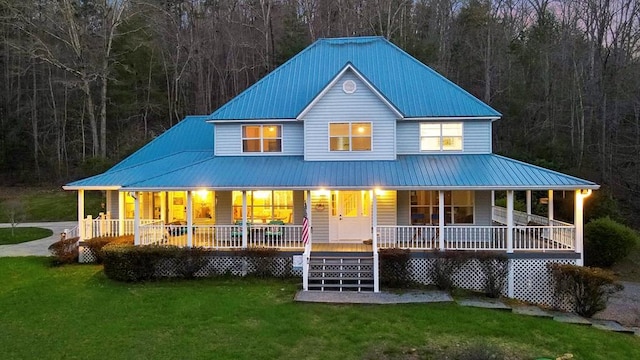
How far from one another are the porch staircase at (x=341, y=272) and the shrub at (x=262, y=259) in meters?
1.33

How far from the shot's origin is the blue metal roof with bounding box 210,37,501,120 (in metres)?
19.7

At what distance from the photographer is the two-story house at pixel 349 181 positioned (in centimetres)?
1638

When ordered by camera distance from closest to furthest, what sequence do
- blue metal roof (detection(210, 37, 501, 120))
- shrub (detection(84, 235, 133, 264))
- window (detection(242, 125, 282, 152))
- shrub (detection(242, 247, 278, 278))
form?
shrub (detection(242, 247, 278, 278))
shrub (detection(84, 235, 133, 264))
blue metal roof (detection(210, 37, 501, 120))
window (detection(242, 125, 282, 152))

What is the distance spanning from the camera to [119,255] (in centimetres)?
1545

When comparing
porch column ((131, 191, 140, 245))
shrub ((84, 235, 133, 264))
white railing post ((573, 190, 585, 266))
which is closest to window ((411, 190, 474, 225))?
white railing post ((573, 190, 585, 266))

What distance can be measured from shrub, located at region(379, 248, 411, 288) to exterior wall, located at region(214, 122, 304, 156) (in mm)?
6448

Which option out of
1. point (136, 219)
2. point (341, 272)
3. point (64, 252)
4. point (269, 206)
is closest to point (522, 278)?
point (341, 272)

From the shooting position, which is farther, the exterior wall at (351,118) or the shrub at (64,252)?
the exterior wall at (351,118)

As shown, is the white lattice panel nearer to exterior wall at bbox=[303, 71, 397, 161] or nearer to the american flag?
exterior wall at bbox=[303, 71, 397, 161]

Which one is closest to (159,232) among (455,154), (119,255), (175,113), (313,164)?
(119,255)

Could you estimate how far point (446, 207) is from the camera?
1862 centimetres

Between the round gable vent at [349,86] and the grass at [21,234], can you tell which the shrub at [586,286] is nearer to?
the round gable vent at [349,86]

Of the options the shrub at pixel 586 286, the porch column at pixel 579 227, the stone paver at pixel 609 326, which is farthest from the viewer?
the porch column at pixel 579 227

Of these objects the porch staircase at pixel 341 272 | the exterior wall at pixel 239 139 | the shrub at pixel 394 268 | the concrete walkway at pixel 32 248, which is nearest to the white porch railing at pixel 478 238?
the shrub at pixel 394 268
